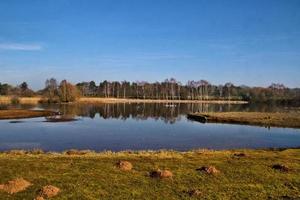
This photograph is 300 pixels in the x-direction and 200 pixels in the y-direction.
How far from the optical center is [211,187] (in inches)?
805

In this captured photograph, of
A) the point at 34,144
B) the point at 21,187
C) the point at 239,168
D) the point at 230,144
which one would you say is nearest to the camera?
the point at 21,187

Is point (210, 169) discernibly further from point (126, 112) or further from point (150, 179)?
point (126, 112)

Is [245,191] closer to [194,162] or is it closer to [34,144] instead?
[194,162]

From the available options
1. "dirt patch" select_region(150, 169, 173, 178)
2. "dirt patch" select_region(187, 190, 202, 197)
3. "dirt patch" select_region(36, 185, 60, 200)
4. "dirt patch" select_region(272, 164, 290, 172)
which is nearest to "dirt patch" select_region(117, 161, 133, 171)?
"dirt patch" select_region(150, 169, 173, 178)

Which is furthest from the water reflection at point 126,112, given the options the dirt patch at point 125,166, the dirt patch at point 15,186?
the dirt patch at point 15,186

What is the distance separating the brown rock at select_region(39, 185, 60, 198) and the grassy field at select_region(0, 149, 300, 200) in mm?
243

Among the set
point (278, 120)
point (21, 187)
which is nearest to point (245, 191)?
point (21, 187)

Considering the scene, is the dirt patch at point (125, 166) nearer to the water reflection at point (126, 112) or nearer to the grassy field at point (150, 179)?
Answer: the grassy field at point (150, 179)

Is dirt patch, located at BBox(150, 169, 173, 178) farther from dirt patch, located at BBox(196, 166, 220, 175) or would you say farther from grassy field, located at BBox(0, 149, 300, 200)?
dirt patch, located at BBox(196, 166, 220, 175)

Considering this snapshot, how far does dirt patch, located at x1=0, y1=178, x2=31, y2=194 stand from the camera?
1850 cm

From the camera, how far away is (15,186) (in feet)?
61.8

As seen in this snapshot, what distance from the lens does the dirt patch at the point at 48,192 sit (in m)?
17.8

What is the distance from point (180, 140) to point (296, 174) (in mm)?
33901

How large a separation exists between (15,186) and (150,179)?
7261 millimetres
